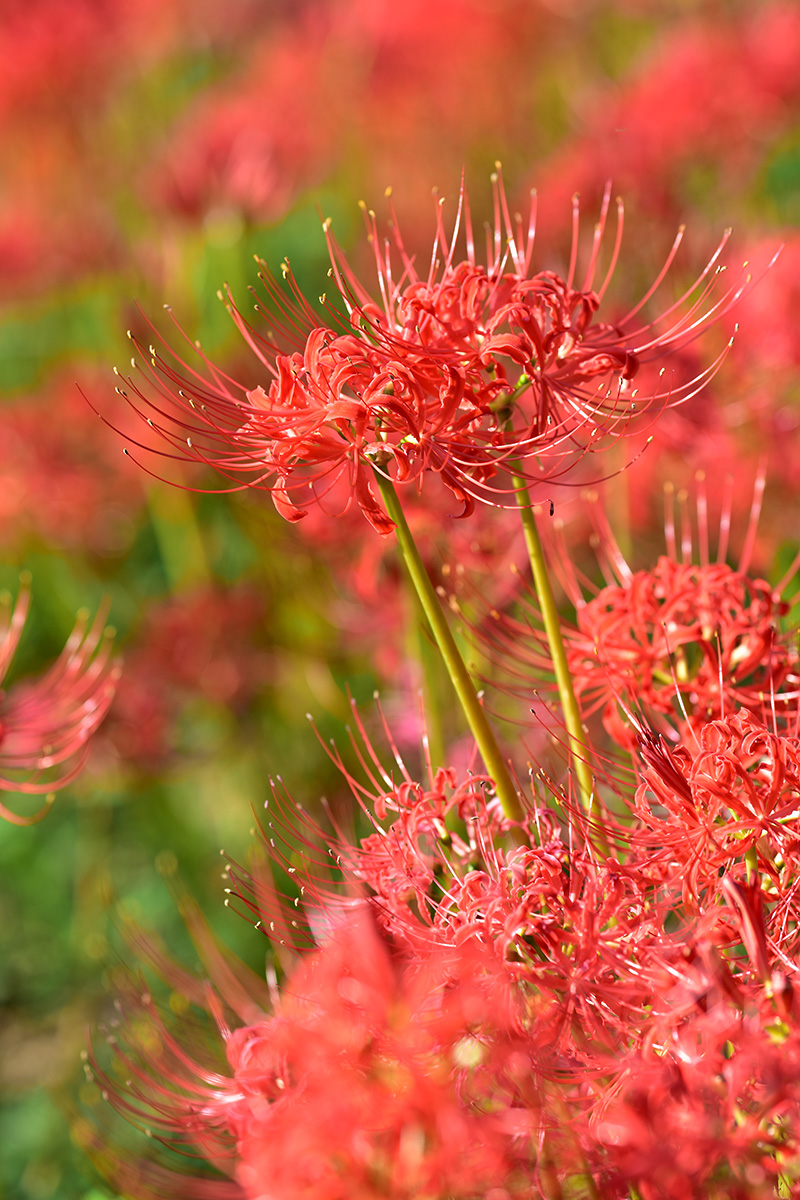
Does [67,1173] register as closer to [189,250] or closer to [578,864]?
[578,864]

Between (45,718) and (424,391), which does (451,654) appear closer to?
(424,391)

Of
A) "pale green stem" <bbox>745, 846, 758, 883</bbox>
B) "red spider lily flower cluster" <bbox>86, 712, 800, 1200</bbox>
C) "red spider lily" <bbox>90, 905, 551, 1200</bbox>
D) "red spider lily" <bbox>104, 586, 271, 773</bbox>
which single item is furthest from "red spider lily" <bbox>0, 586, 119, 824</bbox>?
"red spider lily" <bbox>104, 586, 271, 773</bbox>

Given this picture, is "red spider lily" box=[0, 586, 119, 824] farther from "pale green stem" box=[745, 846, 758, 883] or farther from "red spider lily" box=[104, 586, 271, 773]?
"red spider lily" box=[104, 586, 271, 773]

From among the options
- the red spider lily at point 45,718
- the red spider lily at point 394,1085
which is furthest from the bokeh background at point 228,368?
the red spider lily at point 394,1085

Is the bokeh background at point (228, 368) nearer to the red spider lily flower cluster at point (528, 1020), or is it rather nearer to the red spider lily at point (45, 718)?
the red spider lily at point (45, 718)

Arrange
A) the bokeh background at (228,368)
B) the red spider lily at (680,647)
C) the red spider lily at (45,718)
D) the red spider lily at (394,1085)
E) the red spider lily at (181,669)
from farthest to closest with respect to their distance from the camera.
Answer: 1. the red spider lily at (181,669)
2. the bokeh background at (228,368)
3. the red spider lily at (45,718)
4. the red spider lily at (680,647)
5. the red spider lily at (394,1085)
